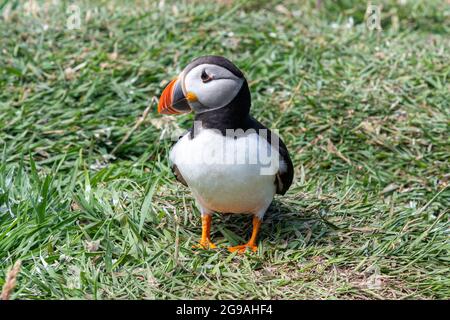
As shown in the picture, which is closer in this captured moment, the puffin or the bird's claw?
the puffin

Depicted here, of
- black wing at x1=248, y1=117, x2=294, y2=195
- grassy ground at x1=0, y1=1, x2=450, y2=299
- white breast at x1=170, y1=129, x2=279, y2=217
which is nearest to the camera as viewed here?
white breast at x1=170, y1=129, x2=279, y2=217

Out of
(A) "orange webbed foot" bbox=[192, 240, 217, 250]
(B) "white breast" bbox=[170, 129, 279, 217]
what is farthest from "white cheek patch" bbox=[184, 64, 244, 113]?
(A) "orange webbed foot" bbox=[192, 240, 217, 250]

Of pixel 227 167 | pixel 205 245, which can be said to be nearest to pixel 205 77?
pixel 227 167

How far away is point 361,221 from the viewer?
4613 millimetres

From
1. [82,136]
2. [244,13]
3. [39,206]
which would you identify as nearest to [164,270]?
[39,206]

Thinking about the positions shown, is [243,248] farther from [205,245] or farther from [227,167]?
[227,167]

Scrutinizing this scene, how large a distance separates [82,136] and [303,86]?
1.92 meters

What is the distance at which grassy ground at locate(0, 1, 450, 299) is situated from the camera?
3912 mm

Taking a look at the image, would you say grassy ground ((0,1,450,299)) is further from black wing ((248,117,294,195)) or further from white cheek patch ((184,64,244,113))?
white cheek patch ((184,64,244,113))

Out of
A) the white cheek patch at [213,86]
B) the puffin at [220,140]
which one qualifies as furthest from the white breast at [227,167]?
the white cheek patch at [213,86]

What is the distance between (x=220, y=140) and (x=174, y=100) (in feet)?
1.12

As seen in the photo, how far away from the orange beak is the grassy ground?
635mm

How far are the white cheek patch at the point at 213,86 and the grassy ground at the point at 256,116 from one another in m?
0.80

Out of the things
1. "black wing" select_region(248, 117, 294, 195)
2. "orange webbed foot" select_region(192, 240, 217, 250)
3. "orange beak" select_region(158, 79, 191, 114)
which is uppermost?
"orange beak" select_region(158, 79, 191, 114)
